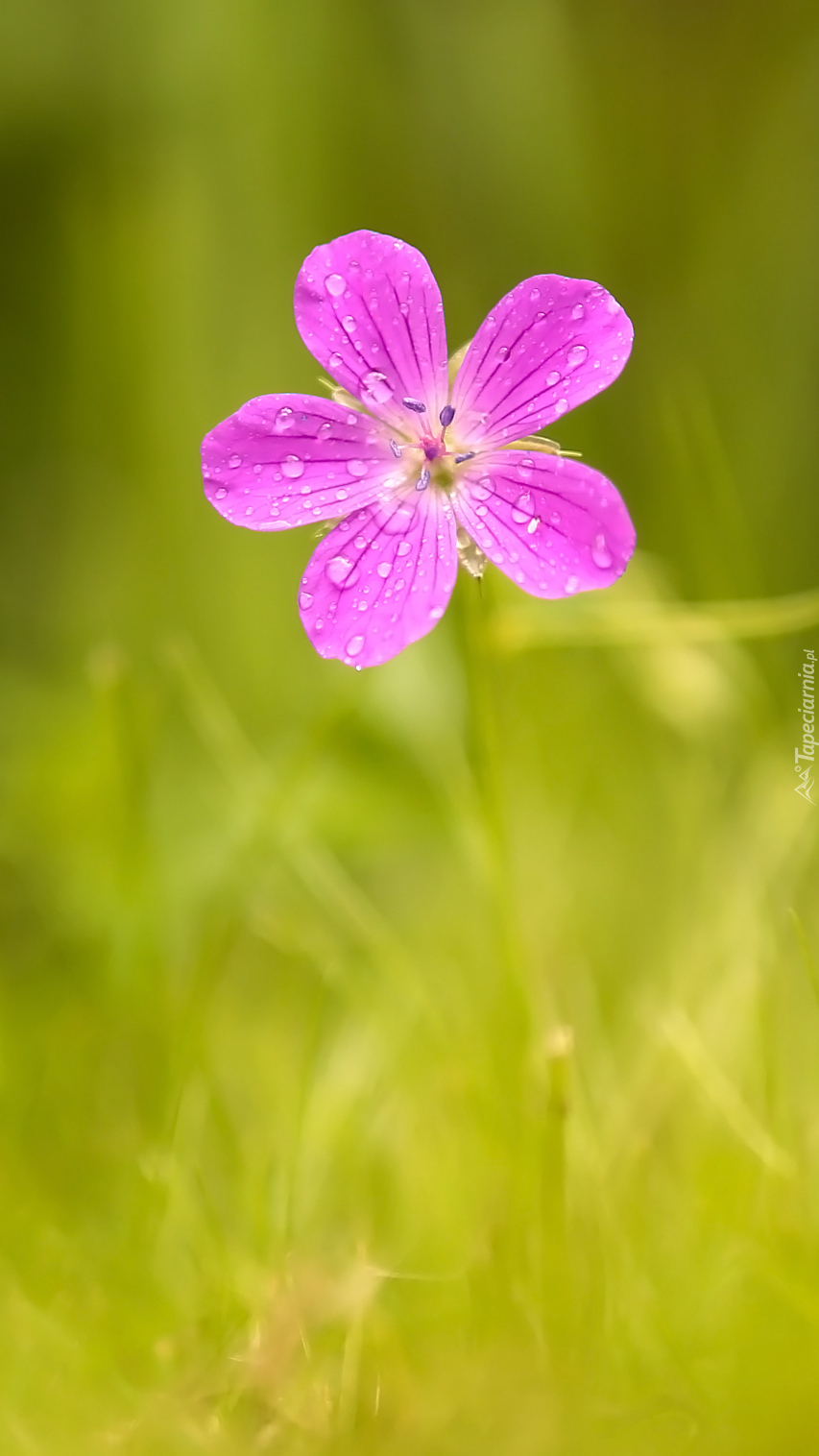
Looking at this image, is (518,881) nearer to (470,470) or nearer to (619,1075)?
(619,1075)

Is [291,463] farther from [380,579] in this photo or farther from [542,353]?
[542,353]

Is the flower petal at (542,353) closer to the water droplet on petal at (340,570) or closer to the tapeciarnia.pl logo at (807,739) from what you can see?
the water droplet on petal at (340,570)

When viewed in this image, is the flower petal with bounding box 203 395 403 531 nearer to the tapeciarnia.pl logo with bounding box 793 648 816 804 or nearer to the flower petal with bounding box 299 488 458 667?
the flower petal with bounding box 299 488 458 667

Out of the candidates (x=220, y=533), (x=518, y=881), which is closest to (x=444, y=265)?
(x=220, y=533)

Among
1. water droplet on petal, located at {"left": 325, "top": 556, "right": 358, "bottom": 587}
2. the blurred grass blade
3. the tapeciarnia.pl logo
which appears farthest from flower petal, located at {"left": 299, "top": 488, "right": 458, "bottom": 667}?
the tapeciarnia.pl logo

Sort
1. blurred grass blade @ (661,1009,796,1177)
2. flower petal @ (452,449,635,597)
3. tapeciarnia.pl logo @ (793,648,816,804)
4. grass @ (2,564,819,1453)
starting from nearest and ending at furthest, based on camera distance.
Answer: flower petal @ (452,449,635,597), grass @ (2,564,819,1453), blurred grass blade @ (661,1009,796,1177), tapeciarnia.pl logo @ (793,648,816,804)

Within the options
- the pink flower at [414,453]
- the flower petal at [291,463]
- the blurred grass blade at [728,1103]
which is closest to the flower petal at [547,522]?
the pink flower at [414,453]

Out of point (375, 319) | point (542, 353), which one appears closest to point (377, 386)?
point (375, 319)
